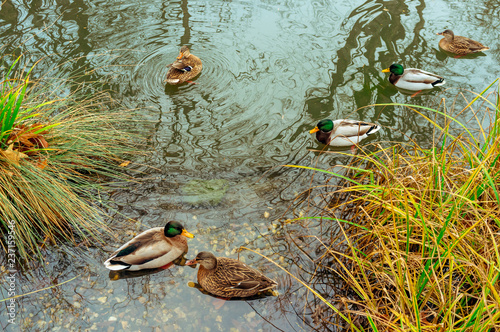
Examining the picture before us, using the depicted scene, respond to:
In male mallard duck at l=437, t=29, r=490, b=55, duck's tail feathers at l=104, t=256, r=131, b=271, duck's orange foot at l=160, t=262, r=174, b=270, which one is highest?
male mallard duck at l=437, t=29, r=490, b=55

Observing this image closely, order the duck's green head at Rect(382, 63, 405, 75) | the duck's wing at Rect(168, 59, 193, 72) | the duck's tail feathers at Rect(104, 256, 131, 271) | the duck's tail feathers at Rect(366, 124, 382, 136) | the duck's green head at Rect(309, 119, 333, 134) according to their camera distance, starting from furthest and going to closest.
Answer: the duck's green head at Rect(382, 63, 405, 75), the duck's wing at Rect(168, 59, 193, 72), the duck's tail feathers at Rect(366, 124, 382, 136), the duck's green head at Rect(309, 119, 333, 134), the duck's tail feathers at Rect(104, 256, 131, 271)

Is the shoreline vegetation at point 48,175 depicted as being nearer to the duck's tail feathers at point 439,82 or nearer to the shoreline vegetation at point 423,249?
the shoreline vegetation at point 423,249

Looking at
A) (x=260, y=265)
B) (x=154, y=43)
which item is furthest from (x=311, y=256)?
(x=154, y=43)

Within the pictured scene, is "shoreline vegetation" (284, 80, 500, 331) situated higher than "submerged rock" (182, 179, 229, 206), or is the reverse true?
"shoreline vegetation" (284, 80, 500, 331)

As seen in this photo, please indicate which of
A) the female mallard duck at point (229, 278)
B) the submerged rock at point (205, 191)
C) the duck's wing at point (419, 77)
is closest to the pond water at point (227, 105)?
the submerged rock at point (205, 191)

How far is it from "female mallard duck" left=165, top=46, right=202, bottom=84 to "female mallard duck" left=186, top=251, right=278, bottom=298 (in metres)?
3.73

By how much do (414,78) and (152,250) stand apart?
5.42 metres

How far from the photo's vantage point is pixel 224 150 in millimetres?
5895

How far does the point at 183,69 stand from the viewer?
6922mm

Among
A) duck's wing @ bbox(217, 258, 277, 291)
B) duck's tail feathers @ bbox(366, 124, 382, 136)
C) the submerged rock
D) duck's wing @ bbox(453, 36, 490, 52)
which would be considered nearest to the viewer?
duck's wing @ bbox(217, 258, 277, 291)

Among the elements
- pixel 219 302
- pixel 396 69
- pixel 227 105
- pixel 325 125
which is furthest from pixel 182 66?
pixel 219 302

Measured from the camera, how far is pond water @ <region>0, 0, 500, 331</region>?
13.2 feet

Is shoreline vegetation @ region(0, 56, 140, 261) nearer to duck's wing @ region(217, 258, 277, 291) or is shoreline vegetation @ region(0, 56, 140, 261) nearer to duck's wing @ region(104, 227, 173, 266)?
A: duck's wing @ region(104, 227, 173, 266)

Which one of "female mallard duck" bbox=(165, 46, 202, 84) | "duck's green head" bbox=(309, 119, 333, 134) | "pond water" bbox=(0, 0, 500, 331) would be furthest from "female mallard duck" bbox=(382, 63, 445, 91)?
"female mallard duck" bbox=(165, 46, 202, 84)
